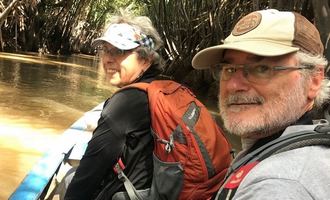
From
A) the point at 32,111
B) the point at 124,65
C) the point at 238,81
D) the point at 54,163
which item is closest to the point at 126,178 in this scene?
the point at 124,65

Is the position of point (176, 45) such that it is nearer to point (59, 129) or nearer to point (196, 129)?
point (59, 129)

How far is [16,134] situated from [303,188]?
Answer: 5.17 metres

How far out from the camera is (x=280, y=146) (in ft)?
3.27

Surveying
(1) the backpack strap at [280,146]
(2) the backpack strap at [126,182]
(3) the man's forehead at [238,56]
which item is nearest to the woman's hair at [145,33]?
(2) the backpack strap at [126,182]

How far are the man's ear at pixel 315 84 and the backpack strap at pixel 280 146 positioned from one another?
0.64 ft

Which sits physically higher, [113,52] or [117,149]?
[113,52]

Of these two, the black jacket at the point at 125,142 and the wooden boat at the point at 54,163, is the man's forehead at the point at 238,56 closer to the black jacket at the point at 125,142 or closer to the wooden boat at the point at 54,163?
the black jacket at the point at 125,142

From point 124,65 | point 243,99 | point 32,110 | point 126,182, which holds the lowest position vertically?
point 32,110

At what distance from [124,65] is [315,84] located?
1108 millimetres

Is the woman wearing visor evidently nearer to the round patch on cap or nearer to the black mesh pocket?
the black mesh pocket

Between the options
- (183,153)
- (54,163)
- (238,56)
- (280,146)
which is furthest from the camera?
(54,163)

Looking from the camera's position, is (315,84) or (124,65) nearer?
(315,84)

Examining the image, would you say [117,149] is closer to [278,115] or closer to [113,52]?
[113,52]

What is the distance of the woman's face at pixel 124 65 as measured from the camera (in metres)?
2.18
